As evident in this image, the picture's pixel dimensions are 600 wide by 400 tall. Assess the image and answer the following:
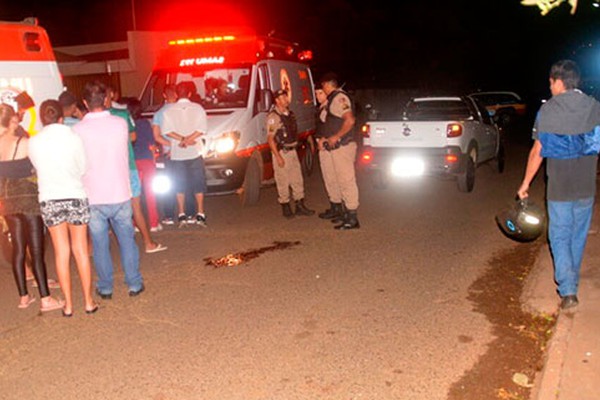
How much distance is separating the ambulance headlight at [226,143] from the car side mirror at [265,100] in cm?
81

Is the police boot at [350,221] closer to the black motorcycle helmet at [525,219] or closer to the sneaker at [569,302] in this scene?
the black motorcycle helmet at [525,219]

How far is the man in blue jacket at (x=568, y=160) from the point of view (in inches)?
192

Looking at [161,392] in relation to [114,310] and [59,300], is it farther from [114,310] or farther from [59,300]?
[59,300]

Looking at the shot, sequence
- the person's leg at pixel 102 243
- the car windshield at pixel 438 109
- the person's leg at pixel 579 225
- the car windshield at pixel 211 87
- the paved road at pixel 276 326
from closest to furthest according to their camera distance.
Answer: the paved road at pixel 276 326 < the person's leg at pixel 579 225 < the person's leg at pixel 102 243 < the car windshield at pixel 211 87 < the car windshield at pixel 438 109

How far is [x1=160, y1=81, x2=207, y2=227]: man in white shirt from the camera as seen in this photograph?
832cm

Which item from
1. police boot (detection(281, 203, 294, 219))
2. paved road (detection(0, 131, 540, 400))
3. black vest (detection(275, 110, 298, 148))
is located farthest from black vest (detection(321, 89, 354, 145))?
police boot (detection(281, 203, 294, 219))

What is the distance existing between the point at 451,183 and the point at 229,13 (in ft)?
84.4

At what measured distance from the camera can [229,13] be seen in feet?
115

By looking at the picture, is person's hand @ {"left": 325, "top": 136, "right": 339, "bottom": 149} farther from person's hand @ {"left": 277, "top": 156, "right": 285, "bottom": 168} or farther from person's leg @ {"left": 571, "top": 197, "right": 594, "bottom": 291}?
person's leg @ {"left": 571, "top": 197, "right": 594, "bottom": 291}

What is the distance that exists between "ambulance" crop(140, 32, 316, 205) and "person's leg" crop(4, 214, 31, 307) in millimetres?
3559

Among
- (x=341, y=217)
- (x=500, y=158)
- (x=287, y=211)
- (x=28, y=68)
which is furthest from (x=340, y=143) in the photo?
(x=500, y=158)

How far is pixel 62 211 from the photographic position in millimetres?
5250

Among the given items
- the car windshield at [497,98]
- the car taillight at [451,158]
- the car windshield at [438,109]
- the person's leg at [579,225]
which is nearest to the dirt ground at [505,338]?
the person's leg at [579,225]

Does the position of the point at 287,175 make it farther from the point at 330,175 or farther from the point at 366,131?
the point at 366,131
